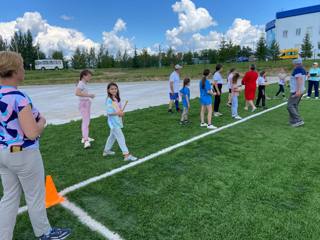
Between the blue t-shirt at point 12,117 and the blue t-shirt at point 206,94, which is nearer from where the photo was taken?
the blue t-shirt at point 12,117

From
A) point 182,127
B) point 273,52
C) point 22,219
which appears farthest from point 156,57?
point 22,219

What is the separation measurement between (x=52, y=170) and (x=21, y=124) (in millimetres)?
2910

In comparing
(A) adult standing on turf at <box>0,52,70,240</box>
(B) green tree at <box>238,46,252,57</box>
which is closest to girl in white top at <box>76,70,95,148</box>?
(A) adult standing on turf at <box>0,52,70,240</box>

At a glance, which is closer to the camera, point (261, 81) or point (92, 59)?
point (261, 81)

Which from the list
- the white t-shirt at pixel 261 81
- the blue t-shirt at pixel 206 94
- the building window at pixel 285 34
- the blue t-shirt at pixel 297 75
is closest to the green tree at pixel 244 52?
the building window at pixel 285 34

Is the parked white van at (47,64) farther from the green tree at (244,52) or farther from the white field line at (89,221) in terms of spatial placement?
the white field line at (89,221)

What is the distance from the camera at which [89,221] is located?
3.38 metres

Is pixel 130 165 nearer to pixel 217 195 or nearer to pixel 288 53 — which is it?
pixel 217 195

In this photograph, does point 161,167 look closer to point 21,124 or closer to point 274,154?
point 274,154

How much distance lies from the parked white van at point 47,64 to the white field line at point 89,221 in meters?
71.0

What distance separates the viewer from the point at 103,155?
5.74 metres

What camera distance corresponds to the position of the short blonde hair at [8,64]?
2.38m

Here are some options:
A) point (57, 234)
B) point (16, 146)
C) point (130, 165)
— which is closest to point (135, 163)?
A: point (130, 165)

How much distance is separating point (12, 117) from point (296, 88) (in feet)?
23.9
